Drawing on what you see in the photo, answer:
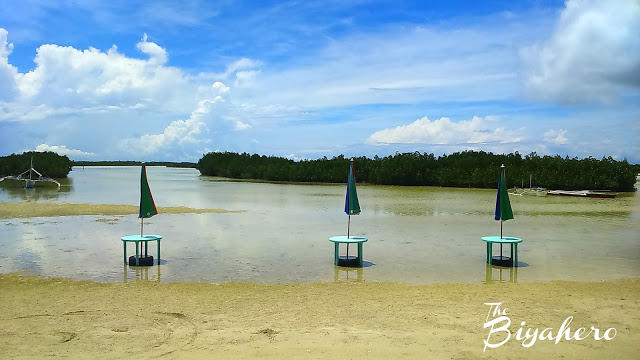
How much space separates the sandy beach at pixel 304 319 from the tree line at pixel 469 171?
4924cm

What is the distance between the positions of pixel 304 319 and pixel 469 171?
57.8m

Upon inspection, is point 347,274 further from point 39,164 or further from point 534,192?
point 39,164

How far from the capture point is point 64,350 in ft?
21.0

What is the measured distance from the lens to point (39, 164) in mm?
76438

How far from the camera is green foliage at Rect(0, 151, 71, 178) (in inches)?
3024

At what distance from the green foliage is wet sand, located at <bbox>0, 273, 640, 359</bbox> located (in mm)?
73432

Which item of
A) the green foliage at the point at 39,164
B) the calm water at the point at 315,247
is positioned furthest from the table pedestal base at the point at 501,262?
the green foliage at the point at 39,164

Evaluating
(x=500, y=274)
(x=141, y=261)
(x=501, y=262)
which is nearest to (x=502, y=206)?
(x=501, y=262)

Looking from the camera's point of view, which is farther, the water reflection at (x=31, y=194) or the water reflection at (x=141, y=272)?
the water reflection at (x=31, y=194)

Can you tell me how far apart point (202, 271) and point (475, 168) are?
181 ft

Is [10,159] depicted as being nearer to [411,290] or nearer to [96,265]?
[96,265]

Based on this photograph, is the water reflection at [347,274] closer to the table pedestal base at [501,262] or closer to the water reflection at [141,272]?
the table pedestal base at [501,262]

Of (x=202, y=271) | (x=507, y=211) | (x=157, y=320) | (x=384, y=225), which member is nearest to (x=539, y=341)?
(x=157, y=320)

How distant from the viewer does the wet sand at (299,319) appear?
636 centimetres
